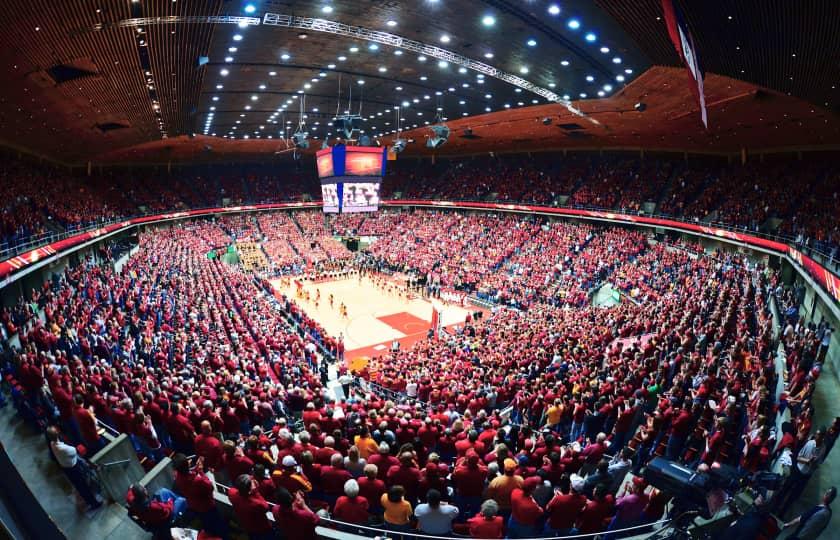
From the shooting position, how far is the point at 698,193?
107ft

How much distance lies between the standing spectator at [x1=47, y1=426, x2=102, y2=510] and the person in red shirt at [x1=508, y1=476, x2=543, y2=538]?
5.18m

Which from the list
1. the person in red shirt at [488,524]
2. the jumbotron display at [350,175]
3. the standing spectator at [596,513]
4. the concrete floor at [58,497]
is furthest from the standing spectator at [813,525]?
the jumbotron display at [350,175]

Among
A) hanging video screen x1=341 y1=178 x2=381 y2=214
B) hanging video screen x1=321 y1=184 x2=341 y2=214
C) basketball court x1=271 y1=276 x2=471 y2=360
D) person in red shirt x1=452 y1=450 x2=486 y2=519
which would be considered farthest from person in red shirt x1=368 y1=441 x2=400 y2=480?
hanging video screen x1=321 y1=184 x2=341 y2=214

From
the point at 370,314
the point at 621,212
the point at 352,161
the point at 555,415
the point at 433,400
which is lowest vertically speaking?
the point at 370,314

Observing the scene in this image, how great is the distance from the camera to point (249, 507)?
4.95m

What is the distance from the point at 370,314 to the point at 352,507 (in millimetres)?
25238

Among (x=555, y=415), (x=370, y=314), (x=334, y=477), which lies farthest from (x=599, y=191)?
(x=334, y=477)

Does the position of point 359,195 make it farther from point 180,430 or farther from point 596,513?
point 596,513

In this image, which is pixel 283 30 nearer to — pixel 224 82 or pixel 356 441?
pixel 224 82

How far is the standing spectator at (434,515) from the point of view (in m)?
5.15

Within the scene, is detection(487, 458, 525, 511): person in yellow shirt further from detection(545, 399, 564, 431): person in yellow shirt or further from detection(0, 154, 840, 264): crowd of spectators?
detection(0, 154, 840, 264): crowd of spectators

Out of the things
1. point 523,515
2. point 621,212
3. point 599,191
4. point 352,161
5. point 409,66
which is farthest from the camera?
point 599,191

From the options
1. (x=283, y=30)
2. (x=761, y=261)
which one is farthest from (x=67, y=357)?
(x=761, y=261)

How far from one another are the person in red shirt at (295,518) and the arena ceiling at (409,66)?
10333mm
